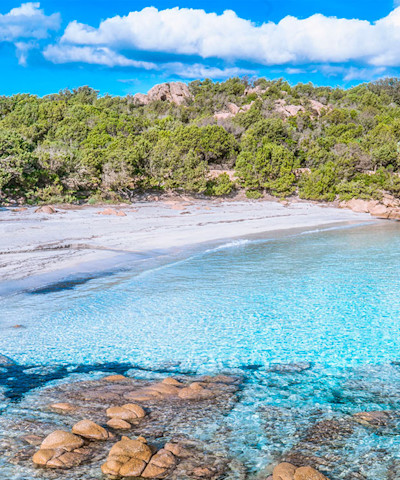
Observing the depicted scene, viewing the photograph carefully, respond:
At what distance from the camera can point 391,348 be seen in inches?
299

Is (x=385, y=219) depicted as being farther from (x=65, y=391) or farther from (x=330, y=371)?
(x=65, y=391)

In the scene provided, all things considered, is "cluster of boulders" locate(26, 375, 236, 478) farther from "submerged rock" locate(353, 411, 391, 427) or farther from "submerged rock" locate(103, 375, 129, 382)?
"submerged rock" locate(353, 411, 391, 427)

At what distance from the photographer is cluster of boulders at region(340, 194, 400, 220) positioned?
101ft

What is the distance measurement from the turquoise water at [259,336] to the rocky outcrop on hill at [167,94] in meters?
59.1

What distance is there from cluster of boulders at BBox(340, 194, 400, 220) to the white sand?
1.35 meters

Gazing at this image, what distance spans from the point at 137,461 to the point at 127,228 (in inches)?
625

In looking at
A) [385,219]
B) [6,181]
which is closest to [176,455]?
[6,181]

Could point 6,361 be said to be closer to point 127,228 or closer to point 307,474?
point 307,474

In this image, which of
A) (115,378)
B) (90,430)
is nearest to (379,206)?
(115,378)

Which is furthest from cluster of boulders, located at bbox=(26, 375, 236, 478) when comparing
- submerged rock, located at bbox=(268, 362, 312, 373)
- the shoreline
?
the shoreline

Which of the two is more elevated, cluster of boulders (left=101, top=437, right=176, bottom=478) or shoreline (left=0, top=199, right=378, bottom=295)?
shoreline (left=0, top=199, right=378, bottom=295)

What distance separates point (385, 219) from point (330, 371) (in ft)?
85.8

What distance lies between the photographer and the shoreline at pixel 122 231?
12898 mm

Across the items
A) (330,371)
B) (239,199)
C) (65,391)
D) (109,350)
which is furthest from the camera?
(239,199)
